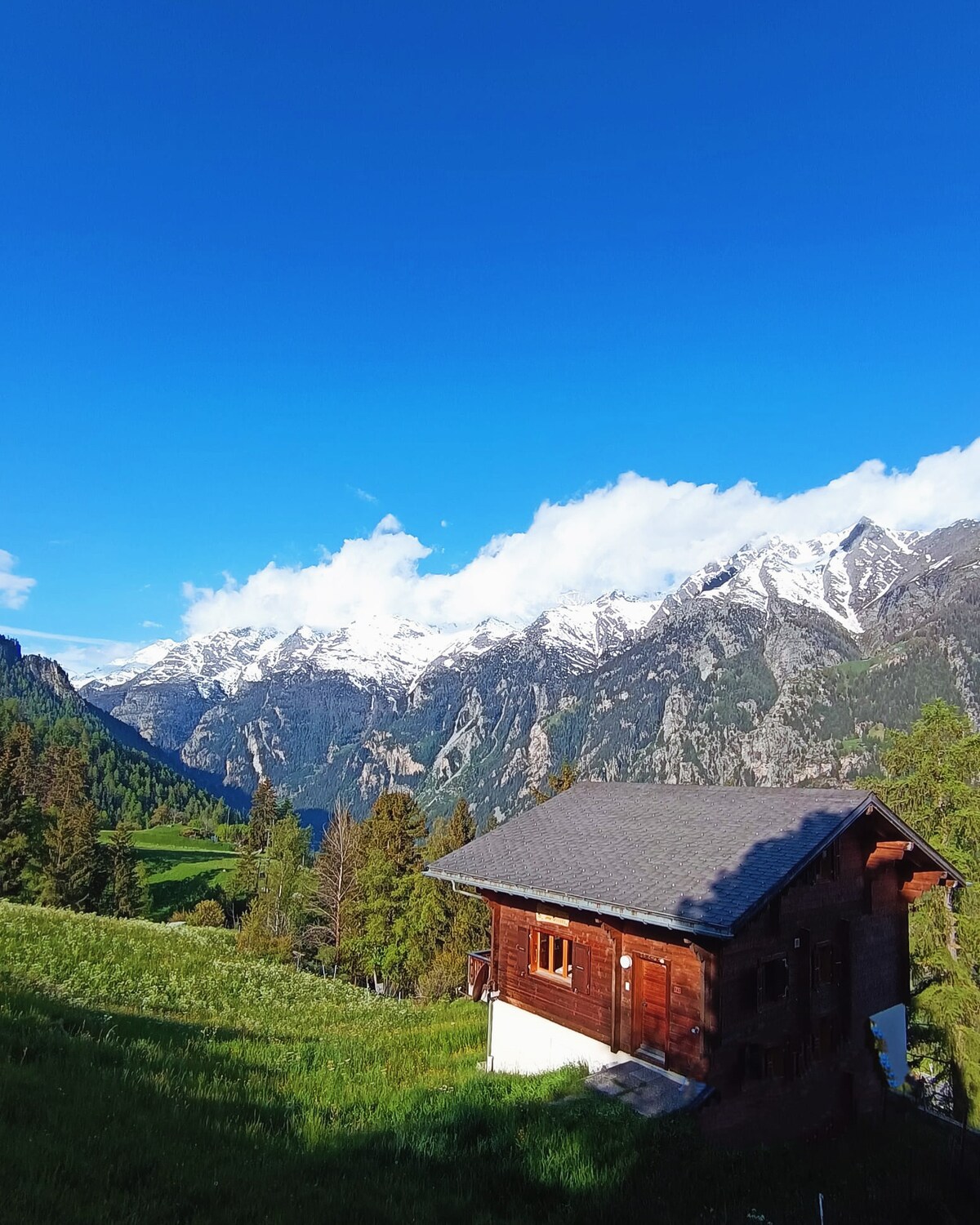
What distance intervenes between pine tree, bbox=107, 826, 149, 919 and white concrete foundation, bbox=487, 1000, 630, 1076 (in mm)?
63652

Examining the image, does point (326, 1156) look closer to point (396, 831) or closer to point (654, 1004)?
point (654, 1004)

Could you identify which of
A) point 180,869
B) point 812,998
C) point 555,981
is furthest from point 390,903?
point 180,869

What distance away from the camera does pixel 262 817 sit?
396 feet

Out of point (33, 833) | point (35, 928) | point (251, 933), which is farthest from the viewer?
point (33, 833)

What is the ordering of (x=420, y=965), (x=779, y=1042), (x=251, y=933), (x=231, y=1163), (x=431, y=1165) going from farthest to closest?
(x=420, y=965), (x=251, y=933), (x=779, y=1042), (x=431, y=1165), (x=231, y=1163)

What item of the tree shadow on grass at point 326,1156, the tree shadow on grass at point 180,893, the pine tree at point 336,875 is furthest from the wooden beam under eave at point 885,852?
the tree shadow on grass at point 180,893

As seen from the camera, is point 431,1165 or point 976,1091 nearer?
point 431,1165

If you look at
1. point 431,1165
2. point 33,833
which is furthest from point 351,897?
point 431,1165

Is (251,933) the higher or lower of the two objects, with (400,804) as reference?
lower

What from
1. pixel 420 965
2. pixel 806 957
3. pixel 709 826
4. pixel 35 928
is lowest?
pixel 420 965

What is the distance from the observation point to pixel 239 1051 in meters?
16.5

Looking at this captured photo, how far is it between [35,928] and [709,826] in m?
28.1

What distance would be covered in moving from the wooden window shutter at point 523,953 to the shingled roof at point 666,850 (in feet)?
6.18

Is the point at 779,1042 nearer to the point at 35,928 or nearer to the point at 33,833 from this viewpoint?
the point at 35,928
